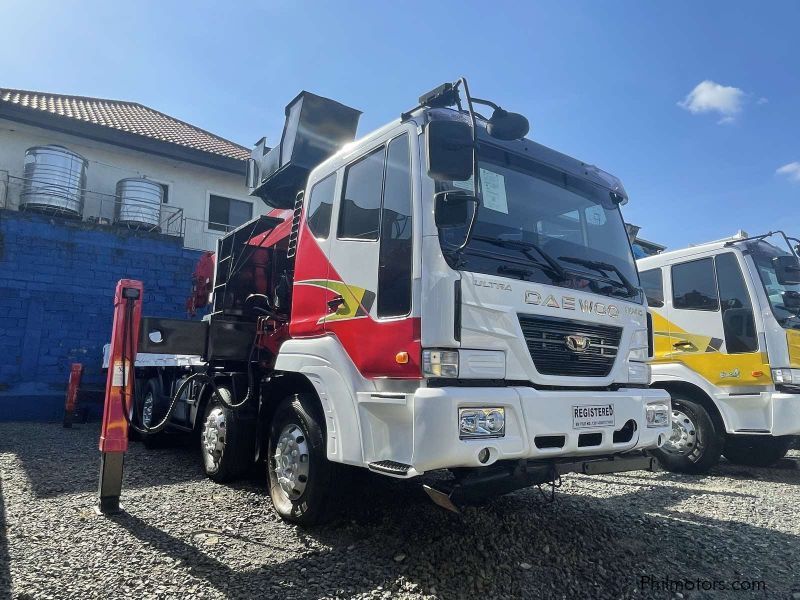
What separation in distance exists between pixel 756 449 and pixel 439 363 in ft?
20.0

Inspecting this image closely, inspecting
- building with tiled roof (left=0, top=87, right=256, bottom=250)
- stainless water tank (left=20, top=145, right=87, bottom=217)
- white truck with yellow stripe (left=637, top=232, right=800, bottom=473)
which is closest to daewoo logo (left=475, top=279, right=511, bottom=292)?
white truck with yellow stripe (left=637, top=232, right=800, bottom=473)

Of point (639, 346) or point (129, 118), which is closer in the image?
point (639, 346)

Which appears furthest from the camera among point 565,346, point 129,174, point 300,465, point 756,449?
point 129,174

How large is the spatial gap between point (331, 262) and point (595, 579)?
2.57m

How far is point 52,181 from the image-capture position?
39.8ft

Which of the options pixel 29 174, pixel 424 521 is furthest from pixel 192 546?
pixel 29 174

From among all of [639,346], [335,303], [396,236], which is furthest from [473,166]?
[639,346]

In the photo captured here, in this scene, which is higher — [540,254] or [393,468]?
[540,254]

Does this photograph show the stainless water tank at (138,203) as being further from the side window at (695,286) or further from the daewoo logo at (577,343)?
the daewoo logo at (577,343)

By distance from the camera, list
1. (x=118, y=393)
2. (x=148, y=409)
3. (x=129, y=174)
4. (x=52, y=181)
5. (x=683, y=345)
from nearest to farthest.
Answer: (x=118, y=393) → (x=683, y=345) → (x=148, y=409) → (x=52, y=181) → (x=129, y=174)

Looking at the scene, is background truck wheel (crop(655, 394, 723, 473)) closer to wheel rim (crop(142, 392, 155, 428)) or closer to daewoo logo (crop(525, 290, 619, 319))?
daewoo logo (crop(525, 290, 619, 319))

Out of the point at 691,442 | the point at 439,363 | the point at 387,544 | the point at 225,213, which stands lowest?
the point at 387,544

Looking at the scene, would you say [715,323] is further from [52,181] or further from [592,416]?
[52,181]

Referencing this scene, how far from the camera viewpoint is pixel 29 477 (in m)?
5.30
